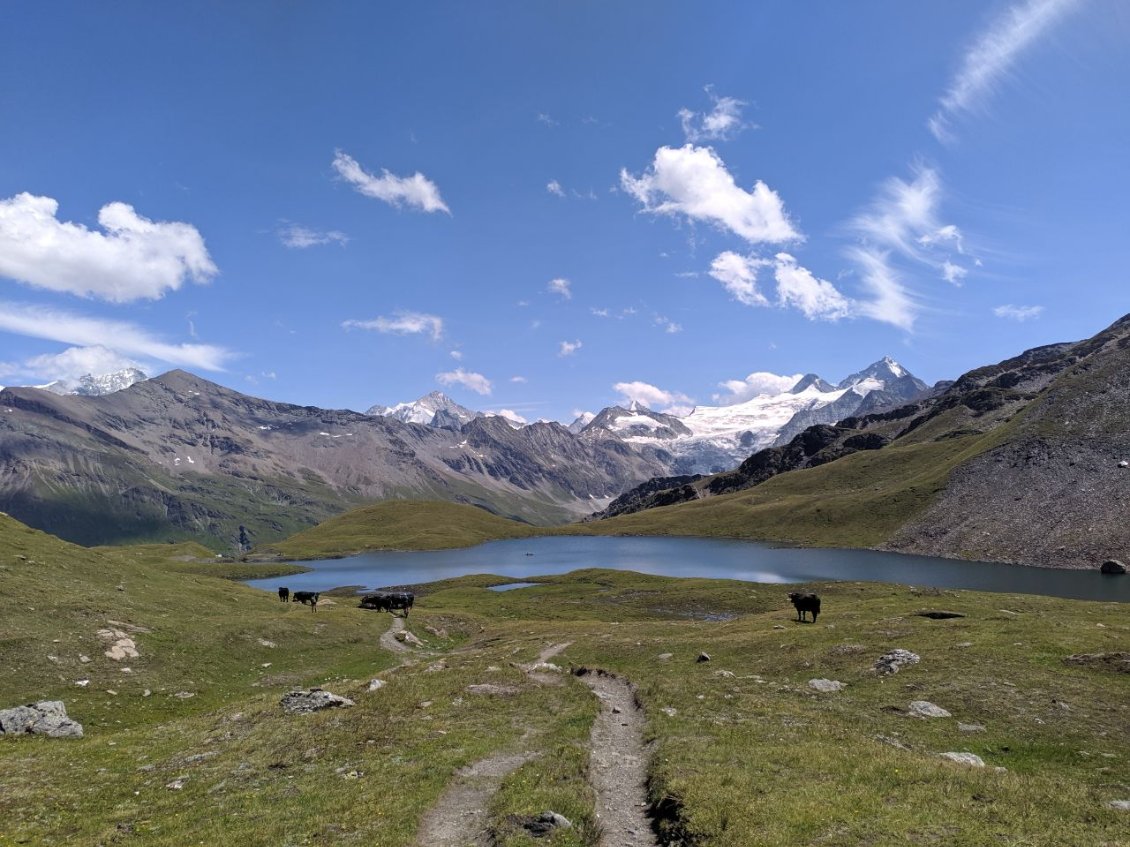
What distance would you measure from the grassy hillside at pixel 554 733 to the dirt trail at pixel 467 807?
45 cm

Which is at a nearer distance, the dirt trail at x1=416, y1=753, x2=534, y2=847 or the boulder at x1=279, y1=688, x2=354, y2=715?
the dirt trail at x1=416, y1=753, x2=534, y2=847

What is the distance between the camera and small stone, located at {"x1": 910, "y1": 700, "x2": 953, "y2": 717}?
27547mm

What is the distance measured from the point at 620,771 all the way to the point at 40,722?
2648 cm

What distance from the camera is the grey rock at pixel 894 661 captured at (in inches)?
1357

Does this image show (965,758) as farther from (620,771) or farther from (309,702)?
(309,702)

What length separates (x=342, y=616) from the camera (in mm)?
67562

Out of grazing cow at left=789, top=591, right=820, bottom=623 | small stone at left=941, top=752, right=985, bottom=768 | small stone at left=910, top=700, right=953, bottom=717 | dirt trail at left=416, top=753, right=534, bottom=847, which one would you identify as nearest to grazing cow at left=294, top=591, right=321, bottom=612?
grazing cow at left=789, top=591, right=820, bottom=623

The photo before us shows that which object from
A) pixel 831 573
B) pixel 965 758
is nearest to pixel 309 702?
pixel 965 758

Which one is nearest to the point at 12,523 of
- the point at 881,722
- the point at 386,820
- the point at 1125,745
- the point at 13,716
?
the point at 13,716

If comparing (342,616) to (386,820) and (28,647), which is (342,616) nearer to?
(28,647)

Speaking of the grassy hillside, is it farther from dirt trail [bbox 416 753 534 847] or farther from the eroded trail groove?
the eroded trail groove

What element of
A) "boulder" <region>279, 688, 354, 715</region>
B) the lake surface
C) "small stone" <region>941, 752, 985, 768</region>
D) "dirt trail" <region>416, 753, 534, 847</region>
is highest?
"small stone" <region>941, 752, 985, 768</region>

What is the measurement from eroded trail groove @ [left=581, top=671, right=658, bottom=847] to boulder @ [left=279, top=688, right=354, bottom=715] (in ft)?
41.0

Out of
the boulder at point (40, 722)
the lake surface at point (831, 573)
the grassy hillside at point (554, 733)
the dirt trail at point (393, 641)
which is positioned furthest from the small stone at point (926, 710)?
the lake surface at point (831, 573)
